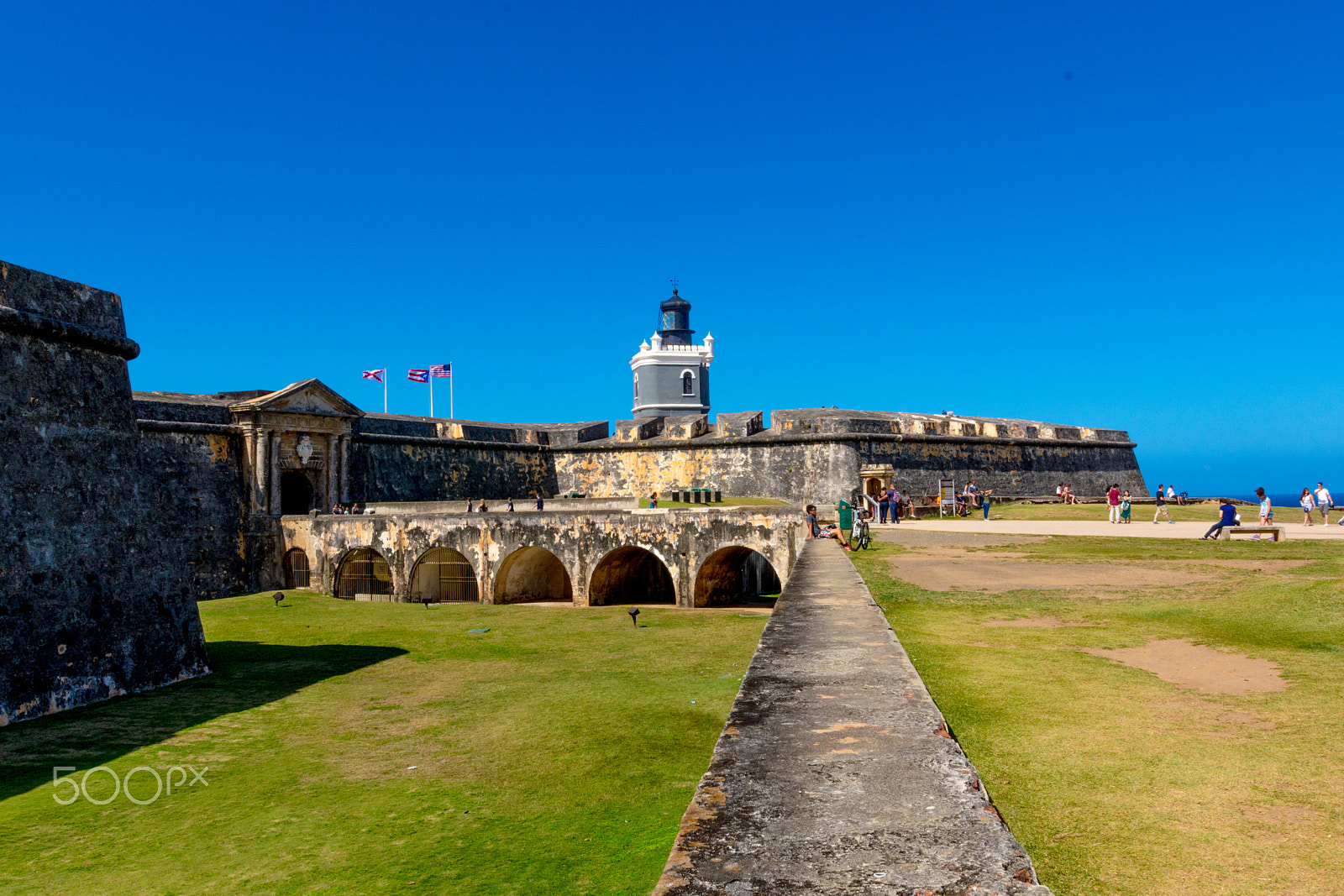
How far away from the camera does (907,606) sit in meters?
9.51

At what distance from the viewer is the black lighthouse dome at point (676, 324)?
174ft

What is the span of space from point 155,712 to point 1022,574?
11017mm

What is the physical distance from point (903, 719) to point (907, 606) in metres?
6.33

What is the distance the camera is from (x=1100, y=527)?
20.2 meters

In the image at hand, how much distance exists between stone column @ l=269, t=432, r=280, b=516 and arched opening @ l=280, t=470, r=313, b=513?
1.63 meters

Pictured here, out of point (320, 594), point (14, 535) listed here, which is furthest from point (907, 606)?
point (320, 594)

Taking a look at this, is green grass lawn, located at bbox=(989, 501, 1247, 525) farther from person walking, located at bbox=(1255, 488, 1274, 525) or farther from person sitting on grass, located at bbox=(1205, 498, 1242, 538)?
person sitting on grass, located at bbox=(1205, 498, 1242, 538)

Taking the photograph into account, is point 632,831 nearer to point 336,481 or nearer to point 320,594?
point 320,594

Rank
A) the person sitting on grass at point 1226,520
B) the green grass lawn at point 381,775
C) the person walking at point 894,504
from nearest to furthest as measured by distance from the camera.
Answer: the green grass lawn at point 381,775 → the person sitting on grass at point 1226,520 → the person walking at point 894,504

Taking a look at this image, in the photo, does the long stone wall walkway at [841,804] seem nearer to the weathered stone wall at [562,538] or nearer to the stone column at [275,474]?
the weathered stone wall at [562,538]

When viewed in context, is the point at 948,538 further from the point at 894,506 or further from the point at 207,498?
the point at 207,498

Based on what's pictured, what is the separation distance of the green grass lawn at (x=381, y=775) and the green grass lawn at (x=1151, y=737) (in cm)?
244

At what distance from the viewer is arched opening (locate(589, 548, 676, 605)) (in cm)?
2190

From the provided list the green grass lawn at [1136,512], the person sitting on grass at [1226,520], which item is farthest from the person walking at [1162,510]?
the person sitting on grass at [1226,520]
